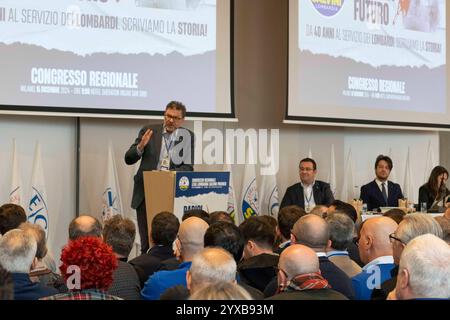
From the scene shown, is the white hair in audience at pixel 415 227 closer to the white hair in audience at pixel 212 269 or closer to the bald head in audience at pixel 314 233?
the bald head in audience at pixel 314 233

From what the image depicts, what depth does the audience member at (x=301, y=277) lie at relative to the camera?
289cm

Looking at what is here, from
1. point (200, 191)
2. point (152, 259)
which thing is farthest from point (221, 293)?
point (200, 191)

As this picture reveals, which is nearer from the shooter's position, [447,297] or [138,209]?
[447,297]

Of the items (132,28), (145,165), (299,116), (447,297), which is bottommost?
(447,297)

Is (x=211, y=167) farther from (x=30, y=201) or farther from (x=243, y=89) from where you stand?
(x=30, y=201)

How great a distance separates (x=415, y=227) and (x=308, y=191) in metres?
4.88

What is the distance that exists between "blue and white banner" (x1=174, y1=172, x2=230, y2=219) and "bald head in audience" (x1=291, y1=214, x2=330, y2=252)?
1.99 meters

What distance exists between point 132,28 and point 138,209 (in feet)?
6.83

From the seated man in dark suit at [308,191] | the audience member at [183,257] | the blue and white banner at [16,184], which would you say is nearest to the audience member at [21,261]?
the audience member at [183,257]

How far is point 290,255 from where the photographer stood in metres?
3.03

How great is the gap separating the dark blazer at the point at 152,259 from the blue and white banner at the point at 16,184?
10.6ft

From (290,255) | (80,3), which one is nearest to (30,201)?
(80,3)

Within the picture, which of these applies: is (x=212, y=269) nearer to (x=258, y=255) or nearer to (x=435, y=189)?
(x=258, y=255)

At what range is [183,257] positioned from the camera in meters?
3.96
